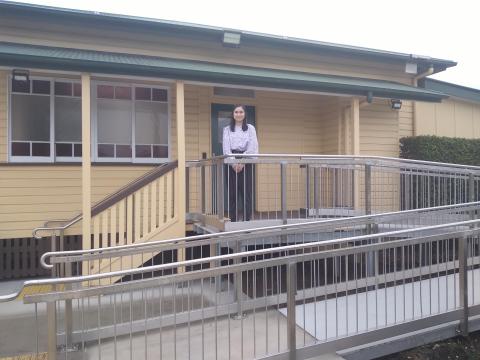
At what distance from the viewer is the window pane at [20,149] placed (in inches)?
283

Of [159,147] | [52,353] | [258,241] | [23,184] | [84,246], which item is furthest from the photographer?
[159,147]

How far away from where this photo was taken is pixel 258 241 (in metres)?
5.88

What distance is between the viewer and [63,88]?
747 centimetres

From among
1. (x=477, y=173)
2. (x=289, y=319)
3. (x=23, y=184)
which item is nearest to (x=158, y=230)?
(x=23, y=184)

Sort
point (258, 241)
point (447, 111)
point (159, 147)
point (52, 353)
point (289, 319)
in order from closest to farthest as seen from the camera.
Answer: point (52, 353), point (289, 319), point (258, 241), point (159, 147), point (447, 111)

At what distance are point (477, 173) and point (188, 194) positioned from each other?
15.8 ft

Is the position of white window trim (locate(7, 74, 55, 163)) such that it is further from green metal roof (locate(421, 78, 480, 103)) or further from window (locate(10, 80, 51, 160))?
green metal roof (locate(421, 78, 480, 103))

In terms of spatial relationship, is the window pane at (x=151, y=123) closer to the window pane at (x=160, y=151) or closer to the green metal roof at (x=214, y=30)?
the window pane at (x=160, y=151)

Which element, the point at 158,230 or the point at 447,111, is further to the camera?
the point at 447,111

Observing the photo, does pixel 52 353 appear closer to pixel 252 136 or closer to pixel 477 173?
pixel 252 136

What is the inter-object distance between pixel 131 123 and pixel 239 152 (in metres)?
2.53

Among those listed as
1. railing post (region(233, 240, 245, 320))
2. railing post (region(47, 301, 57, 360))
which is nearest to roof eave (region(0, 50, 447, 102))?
→ railing post (region(233, 240, 245, 320))

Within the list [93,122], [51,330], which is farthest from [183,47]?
[51,330]

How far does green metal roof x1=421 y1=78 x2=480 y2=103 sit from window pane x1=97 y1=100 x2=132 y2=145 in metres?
7.00
